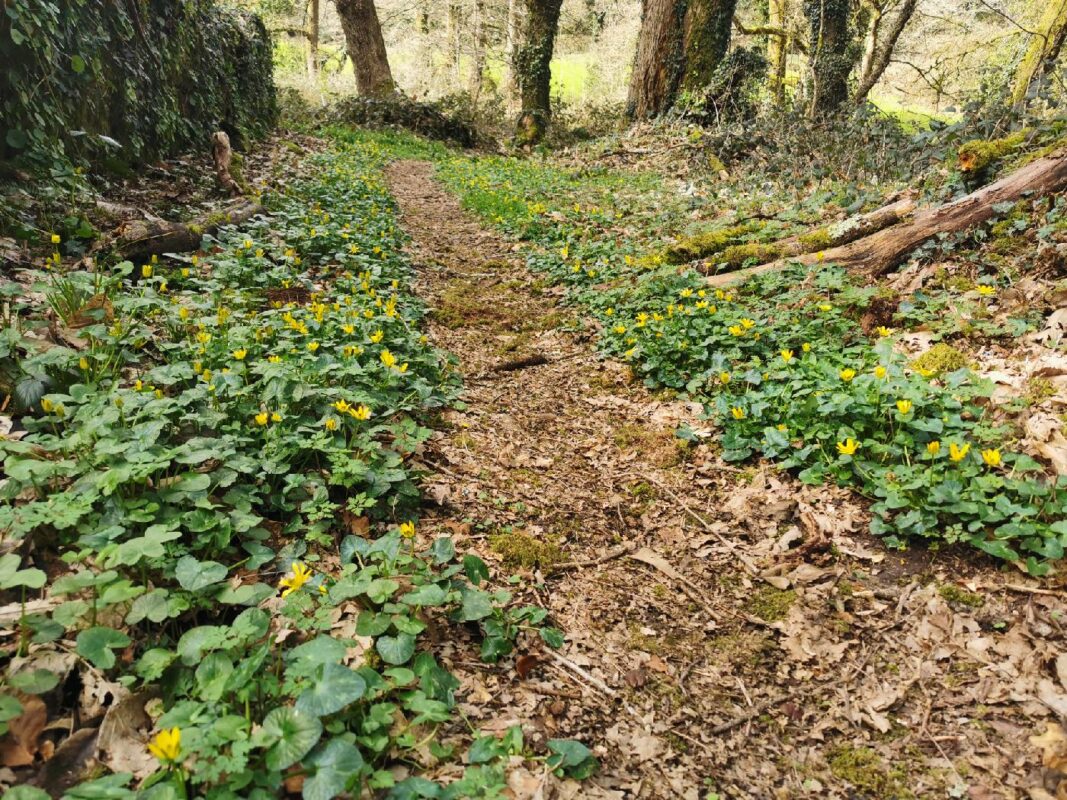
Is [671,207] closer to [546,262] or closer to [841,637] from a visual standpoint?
[546,262]

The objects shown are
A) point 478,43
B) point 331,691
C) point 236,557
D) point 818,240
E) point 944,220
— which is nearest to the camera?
point 331,691

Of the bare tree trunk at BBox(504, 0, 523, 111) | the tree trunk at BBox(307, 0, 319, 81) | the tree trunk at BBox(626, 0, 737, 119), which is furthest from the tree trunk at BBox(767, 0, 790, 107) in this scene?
the tree trunk at BBox(307, 0, 319, 81)

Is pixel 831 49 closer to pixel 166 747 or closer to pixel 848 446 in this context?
pixel 848 446

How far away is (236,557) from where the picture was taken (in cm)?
237

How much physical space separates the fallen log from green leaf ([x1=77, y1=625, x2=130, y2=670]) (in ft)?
16.2

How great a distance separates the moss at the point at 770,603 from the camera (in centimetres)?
257

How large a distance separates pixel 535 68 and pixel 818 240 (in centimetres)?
1309

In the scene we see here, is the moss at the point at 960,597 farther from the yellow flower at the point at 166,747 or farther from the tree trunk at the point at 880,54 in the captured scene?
the tree trunk at the point at 880,54

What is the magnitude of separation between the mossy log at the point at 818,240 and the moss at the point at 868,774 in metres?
4.44

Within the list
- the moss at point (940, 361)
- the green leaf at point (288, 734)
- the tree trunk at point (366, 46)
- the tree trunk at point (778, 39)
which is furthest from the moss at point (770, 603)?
the tree trunk at point (366, 46)

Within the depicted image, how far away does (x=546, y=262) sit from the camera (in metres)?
6.90

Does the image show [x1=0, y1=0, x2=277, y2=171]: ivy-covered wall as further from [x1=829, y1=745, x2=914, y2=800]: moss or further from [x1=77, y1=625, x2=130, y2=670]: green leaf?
[x1=829, y1=745, x2=914, y2=800]: moss

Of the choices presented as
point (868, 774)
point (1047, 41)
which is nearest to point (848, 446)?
point (868, 774)

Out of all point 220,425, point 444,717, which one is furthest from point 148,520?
point 444,717
